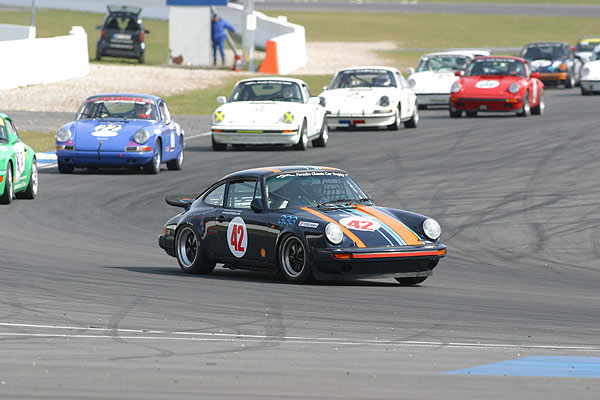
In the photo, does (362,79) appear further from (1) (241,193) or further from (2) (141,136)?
(1) (241,193)

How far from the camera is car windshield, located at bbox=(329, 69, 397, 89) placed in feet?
84.5

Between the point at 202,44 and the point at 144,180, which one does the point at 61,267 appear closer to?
the point at 144,180

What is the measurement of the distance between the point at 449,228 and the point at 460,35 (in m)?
52.8

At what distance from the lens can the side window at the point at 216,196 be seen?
447 inches

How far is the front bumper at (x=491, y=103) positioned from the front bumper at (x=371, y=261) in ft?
57.9

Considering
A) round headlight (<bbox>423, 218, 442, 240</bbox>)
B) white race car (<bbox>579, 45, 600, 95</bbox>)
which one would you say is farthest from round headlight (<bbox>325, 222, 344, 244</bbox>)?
white race car (<bbox>579, 45, 600, 95</bbox>)

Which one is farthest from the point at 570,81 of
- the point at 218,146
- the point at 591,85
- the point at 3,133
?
the point at 3,133

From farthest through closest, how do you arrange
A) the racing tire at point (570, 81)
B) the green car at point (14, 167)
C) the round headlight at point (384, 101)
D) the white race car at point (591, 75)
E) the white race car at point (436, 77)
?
the racing tire at point (570, 81)
the white race car at point (591, 75)
the white race car at point (436, 77)
the round headlight at point (384, 101)
the green car at point (14, 167)

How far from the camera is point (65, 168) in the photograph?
19.8 meters

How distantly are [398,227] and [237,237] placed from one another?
1.48 metres

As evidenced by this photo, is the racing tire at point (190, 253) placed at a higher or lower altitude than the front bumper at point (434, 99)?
higher

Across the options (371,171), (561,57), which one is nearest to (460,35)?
(561,57)

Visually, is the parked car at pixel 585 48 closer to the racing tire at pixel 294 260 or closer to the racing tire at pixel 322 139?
the racing tire at pixel 322 139

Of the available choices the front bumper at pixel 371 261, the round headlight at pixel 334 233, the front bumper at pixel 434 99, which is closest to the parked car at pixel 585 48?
the front bumper at pixel 434 99
